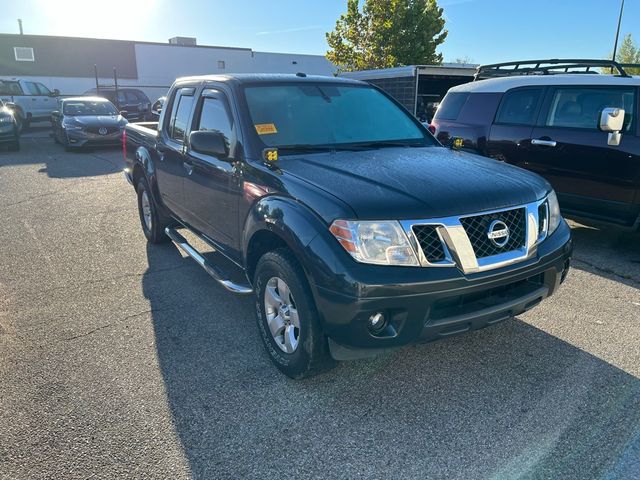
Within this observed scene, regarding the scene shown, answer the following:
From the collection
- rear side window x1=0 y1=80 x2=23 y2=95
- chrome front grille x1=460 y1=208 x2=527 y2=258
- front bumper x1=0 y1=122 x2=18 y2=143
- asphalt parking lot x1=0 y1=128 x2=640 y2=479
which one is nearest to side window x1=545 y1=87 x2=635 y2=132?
asphalt parking lot x1=0 y1=128 x2=640 y2=479

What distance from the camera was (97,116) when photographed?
48.8 ft

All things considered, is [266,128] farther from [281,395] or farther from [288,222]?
[281,395]

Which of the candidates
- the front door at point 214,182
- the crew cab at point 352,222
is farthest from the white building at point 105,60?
the crew cab at point 352,222

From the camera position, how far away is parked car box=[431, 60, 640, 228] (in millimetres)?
5176

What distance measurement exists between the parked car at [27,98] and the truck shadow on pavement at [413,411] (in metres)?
19.9

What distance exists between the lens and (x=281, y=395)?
3.01 meters

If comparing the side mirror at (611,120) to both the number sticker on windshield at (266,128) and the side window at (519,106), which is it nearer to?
the side window at (519,106)

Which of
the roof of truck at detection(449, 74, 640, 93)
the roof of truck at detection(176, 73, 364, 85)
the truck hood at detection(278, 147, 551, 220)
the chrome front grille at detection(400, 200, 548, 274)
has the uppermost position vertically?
the roof of truck at detection(176, 73, 364, 85)

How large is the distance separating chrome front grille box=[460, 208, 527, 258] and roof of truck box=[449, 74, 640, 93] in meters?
3.47

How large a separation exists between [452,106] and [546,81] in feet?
4.49

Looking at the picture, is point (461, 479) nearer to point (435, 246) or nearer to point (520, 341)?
point (435, 246)

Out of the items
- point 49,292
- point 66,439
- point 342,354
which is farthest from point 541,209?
point 49,292

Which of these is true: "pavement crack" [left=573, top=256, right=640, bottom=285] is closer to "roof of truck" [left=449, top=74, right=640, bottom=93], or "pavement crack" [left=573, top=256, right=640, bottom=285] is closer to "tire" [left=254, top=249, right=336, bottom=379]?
"roof of truck" [left=449, top=74, right=640, bottom=93]

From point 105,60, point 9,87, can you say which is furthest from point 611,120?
point 105,60
